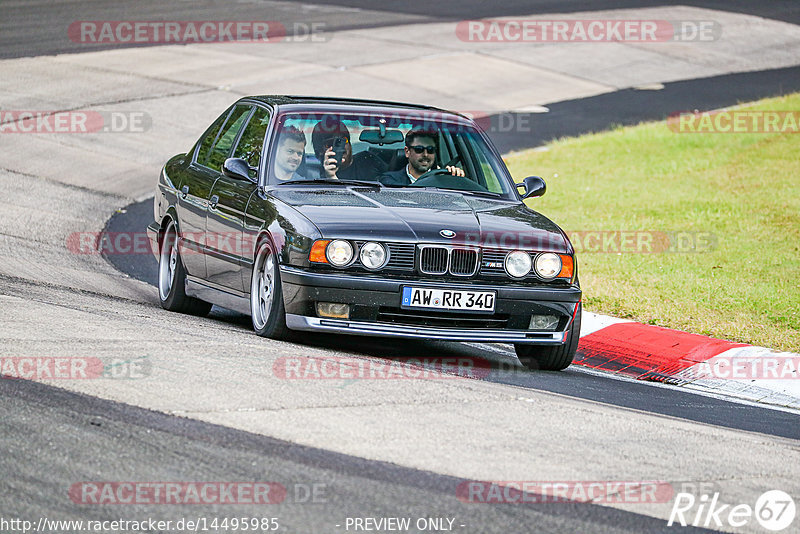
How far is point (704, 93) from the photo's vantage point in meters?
25.5

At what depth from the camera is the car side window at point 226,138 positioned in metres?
9.88

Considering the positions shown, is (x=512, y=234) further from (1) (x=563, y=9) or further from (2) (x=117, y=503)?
(1) (x=563, y=9)

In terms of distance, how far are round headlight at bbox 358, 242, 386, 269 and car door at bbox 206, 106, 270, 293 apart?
1.14 m

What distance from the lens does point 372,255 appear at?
788 centimetres

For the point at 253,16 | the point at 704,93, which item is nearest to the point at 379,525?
the point at 704,93

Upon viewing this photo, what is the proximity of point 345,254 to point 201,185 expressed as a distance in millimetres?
2289

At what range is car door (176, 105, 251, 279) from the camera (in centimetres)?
959

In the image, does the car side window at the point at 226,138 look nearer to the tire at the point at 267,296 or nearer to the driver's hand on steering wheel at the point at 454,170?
the tire at the point at 267,296

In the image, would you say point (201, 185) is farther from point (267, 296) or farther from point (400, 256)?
point (400, 256)

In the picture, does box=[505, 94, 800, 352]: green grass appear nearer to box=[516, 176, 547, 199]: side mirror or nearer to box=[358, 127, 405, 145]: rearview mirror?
box=[516, 176, 547, 199]: side mirror

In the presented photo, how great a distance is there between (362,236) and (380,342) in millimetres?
1583

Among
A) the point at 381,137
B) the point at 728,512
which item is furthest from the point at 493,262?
the point at 728,512
